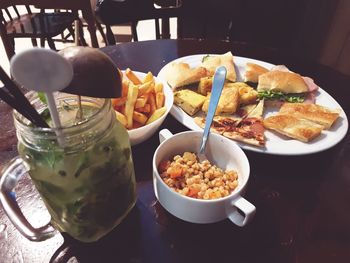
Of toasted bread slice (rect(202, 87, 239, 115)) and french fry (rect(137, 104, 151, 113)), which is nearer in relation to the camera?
french fry (rect(137, 104, 151, 113))

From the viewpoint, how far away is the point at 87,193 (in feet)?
1.61

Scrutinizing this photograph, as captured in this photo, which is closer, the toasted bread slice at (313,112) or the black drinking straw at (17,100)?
the black drinking straw at (17,100)

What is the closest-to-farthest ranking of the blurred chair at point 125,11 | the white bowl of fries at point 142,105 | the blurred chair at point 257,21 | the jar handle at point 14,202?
the jar handle at point 14,202
the white bowl of fries at point 142,105
the blurred chair at point 125,11
the blurred chair at point 257,21

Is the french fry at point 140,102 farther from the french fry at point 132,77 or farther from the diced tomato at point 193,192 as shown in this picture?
the diced tomato at point 193,192

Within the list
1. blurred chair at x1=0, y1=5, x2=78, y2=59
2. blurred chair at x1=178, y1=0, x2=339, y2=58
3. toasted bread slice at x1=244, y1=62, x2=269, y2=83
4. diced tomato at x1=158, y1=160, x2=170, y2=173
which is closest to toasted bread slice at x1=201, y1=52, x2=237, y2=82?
toasted bread slice at x1=244, y1=62, x2=269, y2=83

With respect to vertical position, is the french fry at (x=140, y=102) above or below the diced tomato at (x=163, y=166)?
above

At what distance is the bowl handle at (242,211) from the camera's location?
494mm

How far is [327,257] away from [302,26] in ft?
5.62

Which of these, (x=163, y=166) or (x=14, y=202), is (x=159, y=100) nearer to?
(x=163, y=166)

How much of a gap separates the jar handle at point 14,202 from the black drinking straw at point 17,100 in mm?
107

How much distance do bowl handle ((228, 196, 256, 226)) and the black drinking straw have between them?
334 millimetres

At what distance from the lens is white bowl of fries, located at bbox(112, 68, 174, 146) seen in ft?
2.32

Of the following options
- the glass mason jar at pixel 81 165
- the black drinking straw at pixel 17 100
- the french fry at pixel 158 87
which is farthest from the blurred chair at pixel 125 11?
the black drinking straw at pixel 17 100

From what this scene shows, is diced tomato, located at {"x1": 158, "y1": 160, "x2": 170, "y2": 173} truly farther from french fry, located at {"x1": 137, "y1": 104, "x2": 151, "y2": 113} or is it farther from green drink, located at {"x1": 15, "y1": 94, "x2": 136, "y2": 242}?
french fry, located at {"x1": 137, "y1": 104, "x2": 151, "y2": 113}
